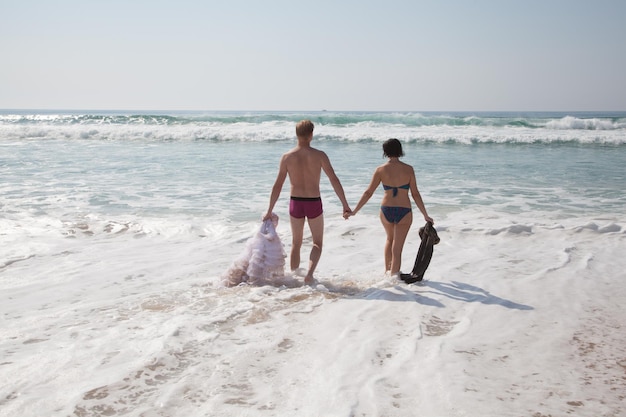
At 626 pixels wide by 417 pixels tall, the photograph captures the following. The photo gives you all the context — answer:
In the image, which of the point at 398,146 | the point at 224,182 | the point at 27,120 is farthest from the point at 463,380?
the point at 27,120

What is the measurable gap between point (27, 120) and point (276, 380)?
1962 inches

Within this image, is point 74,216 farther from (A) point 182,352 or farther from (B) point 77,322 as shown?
(A) point 182,352

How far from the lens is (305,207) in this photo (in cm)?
555

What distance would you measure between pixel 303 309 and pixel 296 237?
122 centimetres

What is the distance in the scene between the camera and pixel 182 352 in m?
3.62

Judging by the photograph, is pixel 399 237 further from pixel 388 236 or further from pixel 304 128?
pixel 304 128

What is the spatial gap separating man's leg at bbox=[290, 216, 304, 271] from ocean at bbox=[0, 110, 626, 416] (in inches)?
15.1

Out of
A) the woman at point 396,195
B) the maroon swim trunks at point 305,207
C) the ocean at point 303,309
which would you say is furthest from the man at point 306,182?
the ocean at point 303,309

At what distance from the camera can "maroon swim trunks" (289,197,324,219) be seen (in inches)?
218

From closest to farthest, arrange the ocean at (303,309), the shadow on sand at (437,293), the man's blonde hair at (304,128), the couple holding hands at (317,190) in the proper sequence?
the ocean at (303,309), the shadow on sand at (437,293), the man's blonde hair at (304,128), the couple holding hands at (317,190)

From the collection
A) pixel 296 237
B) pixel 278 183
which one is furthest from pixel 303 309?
pixel 278 183

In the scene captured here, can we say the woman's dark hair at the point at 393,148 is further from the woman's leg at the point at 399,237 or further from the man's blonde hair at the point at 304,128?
the man's blonde hair at the point at 304,128

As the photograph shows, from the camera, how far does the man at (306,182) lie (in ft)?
17.8

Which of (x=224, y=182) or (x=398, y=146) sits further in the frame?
(x=224, y=182)
